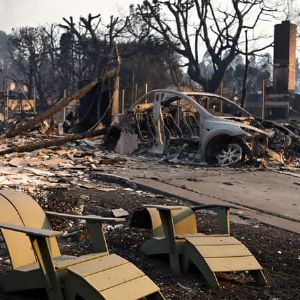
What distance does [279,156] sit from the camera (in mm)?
12461

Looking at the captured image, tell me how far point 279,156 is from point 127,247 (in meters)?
8.31

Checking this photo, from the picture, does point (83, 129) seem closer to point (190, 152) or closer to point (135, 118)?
point (135, 118)

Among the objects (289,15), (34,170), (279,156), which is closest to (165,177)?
(34,170)

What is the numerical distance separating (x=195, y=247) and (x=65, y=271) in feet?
3.89

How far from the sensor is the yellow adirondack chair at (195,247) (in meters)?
3.96

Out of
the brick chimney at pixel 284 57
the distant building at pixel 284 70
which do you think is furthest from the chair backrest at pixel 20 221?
the brick chimney at pixel 284 57

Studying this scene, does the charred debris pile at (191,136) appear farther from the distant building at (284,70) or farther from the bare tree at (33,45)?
the bare tree at (33,45)

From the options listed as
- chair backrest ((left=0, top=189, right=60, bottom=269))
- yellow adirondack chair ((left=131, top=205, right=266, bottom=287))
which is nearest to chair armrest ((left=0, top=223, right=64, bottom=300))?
chair backrest ((left=0, top=189, right=60, bottom=269))

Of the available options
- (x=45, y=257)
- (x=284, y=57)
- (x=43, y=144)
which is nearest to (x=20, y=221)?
(x=45, y=257)

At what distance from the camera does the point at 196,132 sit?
531 inches

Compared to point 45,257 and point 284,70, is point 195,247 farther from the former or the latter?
point 284,70

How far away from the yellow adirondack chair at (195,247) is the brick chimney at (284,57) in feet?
99.7

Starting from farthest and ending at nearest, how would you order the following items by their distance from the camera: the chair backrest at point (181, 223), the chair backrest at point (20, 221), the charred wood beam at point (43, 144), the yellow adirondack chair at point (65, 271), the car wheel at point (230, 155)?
the car wheel at point (230, 155) → the charred wood beam at point (43, 144) → the chair backrest at point (181, 223) → the chair backrest at point (20, 221) → the yellow adirondack chair at point (65, 271)

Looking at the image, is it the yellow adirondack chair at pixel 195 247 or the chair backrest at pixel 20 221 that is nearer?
the chair backrest at pixel 20 221
